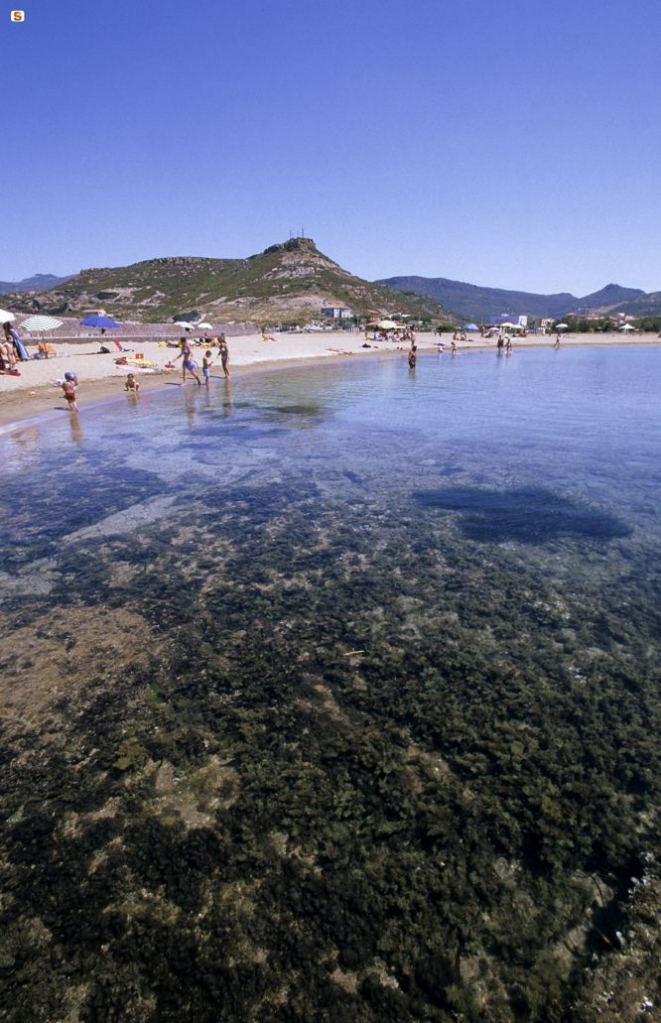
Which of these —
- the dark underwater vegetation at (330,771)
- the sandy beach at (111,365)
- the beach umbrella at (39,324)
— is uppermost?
the beach umbrella at (39,324)

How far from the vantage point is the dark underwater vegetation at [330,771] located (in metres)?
3.08

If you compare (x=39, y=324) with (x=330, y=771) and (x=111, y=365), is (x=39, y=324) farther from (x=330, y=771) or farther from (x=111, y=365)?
(x=330, y=771)

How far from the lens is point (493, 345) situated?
307 feet

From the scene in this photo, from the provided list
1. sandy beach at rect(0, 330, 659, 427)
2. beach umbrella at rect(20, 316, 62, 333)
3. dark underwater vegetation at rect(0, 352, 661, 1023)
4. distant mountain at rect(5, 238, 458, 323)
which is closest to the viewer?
dark underwater vegetation at rect(0, 352, 661, 1023)

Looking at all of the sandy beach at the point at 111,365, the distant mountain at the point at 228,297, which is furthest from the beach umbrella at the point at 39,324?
the distant mountain at the point at 228,297

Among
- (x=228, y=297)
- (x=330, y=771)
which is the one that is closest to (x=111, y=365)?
(x=330, y=771)

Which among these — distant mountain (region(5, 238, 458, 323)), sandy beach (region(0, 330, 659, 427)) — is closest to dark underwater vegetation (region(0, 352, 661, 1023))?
sandy beach (region(0, 330, 659, 427))

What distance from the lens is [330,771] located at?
448cm

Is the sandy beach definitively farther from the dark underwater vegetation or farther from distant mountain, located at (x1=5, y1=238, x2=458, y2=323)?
distant mountain, located at (x1=5, y1=238, x2=458, y2=323)

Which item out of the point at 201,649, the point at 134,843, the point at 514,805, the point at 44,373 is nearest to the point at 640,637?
the point at 514,805

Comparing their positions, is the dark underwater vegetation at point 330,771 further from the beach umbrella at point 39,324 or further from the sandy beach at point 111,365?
the beach umbrella at point 39,324

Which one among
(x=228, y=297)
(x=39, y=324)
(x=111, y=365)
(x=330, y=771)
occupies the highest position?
(x=228, y=297)

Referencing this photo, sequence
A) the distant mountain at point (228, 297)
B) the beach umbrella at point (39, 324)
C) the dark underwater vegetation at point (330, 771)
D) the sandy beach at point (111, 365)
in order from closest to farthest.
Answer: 1. the dark underwater vegetation at point (330, 771)
2. the sandy beach at point (111, 365)
3. the beach umbrella at point (39, 324)
4. the distant mountain at point (228, 297)

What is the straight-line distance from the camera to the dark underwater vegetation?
3084mm
